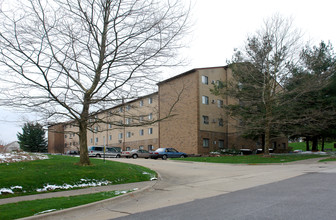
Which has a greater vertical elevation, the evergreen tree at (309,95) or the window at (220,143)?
the evergreen tree at (309,95)

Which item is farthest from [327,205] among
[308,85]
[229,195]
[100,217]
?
[308,85]

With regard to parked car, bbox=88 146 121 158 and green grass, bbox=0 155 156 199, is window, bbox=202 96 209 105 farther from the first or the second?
green grass, bbox=0 155 156 199

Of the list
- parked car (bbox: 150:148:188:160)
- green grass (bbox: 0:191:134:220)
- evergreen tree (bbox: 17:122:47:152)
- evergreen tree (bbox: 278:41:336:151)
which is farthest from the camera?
evergreen tree (bbox: 17:122:47:152)

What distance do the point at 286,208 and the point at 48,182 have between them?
868 centimetres

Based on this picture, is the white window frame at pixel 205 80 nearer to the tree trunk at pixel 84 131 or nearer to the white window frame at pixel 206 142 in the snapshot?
the white window frame at pixel 206 142

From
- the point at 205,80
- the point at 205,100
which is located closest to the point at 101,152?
the point at 205,100

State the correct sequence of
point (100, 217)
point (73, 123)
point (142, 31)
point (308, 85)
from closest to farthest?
point (100, 217)
point (142, 31)
point (73, 123)
point (308, 85)

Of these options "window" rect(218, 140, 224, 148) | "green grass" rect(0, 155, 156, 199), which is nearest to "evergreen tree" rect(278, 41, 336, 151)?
"window" rect(218, 140, 224, 148)

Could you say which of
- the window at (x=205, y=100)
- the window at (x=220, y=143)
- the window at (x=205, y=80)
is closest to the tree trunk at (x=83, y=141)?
the window at (x=205, y=100)

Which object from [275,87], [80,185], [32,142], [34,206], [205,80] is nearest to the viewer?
[34,206]

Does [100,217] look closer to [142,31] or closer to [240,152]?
[142,31]

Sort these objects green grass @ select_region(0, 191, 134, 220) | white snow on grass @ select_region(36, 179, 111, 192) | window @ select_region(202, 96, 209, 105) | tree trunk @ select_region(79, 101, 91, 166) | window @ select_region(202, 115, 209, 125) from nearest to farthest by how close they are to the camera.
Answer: green grass @ select_region(0, 191, 134, 220), white snow on grass @ select_region(36, 179, 111, 192), tree trunk @ select_region(79, 101, 91, 166), window @ select_region(202, 115, 209, 125), window @ select_region(202, 96, 209, 105)

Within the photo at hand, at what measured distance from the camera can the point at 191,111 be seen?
3659 cm

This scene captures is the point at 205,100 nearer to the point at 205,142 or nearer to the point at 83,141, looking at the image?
the point at 205,142
